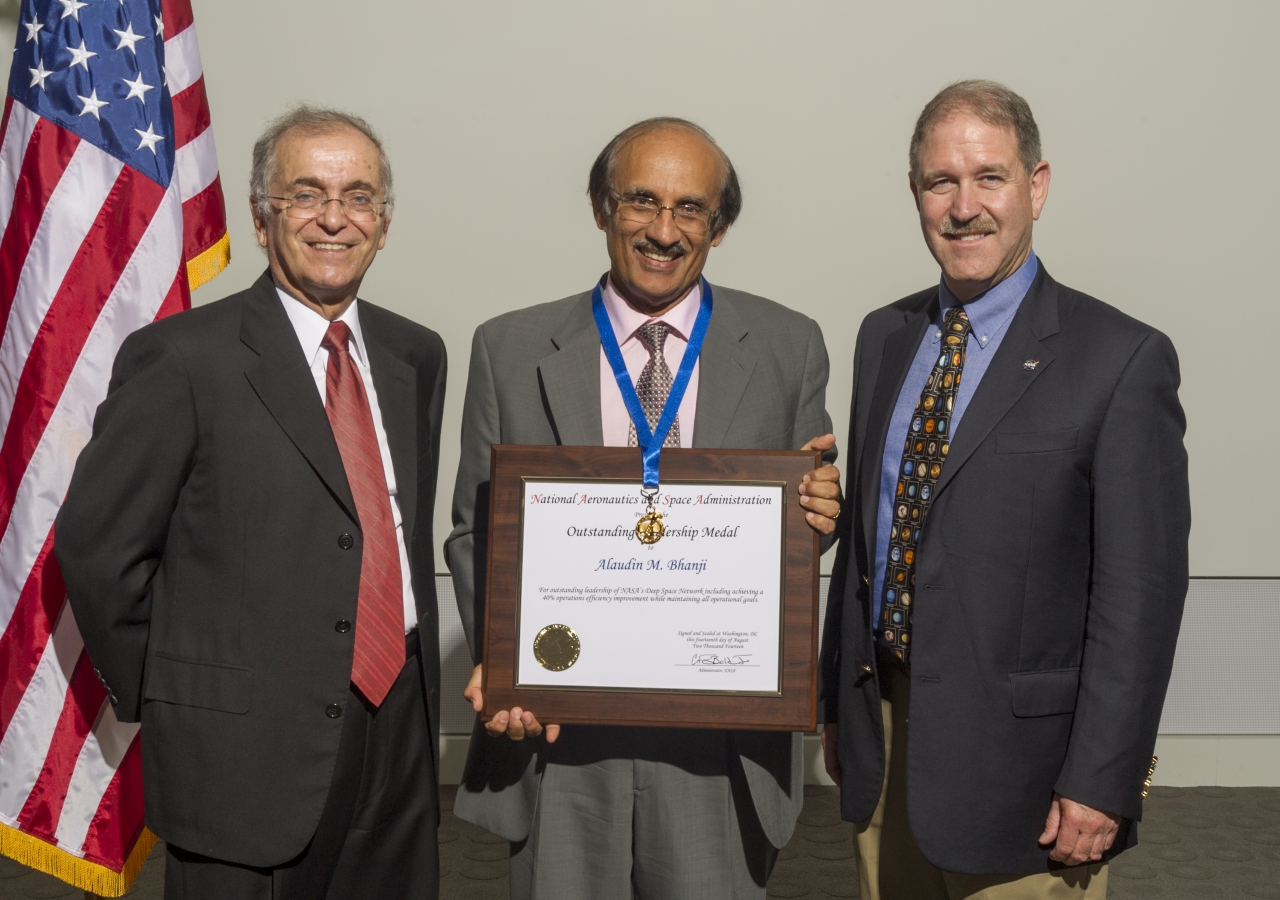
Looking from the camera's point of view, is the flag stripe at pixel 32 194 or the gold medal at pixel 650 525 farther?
the flag stripe at pixel 32 194

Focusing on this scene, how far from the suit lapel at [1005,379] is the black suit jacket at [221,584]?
1.11m

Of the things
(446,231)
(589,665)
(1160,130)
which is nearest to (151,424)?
(589,665)

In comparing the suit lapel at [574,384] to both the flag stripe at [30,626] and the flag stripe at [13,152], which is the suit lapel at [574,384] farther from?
the flag stripe at [13,152]

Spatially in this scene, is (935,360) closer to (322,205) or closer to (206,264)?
(322,205)

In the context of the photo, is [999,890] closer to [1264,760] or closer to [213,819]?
[213,819]

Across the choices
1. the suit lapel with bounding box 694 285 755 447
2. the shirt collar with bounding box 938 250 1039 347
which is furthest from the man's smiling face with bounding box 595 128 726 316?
the shirt collar with bounding box 938 250 1039 347

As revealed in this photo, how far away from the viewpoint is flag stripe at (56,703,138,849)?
2508 millimetres

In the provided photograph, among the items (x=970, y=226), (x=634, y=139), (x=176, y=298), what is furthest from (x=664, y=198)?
(x=176, y=298)

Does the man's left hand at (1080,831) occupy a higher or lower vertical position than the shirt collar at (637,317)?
lower

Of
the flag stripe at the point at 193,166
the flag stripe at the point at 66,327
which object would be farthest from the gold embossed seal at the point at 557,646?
the flag stripe at the point at 193,166

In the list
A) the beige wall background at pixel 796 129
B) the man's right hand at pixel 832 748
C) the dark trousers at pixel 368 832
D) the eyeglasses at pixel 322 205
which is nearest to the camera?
the dark trousers at pixel 368 832

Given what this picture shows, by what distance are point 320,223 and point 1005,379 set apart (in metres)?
1.31

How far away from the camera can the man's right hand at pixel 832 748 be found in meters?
2.31

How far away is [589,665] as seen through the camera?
196 centimetres
